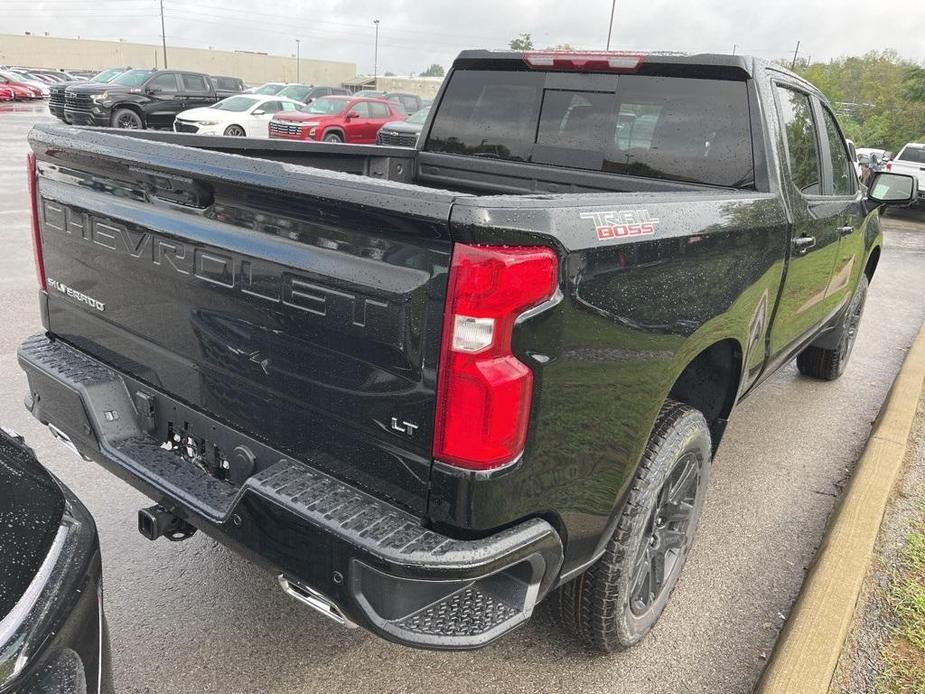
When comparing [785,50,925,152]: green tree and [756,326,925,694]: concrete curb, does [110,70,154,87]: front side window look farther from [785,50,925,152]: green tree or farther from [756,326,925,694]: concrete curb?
[785,50,925,152]: green tree

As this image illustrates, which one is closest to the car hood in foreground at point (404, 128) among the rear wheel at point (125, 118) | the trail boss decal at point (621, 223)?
the rear wheel at point (125, 118)

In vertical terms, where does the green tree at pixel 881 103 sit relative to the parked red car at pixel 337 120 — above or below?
above

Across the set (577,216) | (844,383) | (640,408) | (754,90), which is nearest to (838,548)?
(640,408)

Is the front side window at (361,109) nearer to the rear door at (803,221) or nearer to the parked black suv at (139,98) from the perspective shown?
the parked black suv at (139,98)

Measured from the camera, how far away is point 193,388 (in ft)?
7.80

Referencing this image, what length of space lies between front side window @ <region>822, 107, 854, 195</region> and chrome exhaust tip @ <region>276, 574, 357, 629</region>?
3499 mm

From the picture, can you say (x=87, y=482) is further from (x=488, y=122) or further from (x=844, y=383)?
(x=844, y=383)

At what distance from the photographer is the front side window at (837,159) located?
4.15m

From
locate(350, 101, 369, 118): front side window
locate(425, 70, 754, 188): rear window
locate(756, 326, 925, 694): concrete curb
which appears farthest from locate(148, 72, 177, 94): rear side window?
locate(756, 326, 925, 694): concrete curb

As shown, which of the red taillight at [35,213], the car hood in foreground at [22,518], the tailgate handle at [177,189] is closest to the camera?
the car hood in foreground at [22,518]

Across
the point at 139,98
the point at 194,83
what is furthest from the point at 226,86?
the point at 139,98

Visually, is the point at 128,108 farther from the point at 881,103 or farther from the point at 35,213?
the point at 881,103

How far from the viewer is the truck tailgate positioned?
1794 mm

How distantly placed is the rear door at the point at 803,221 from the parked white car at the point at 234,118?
17282 millimetres
